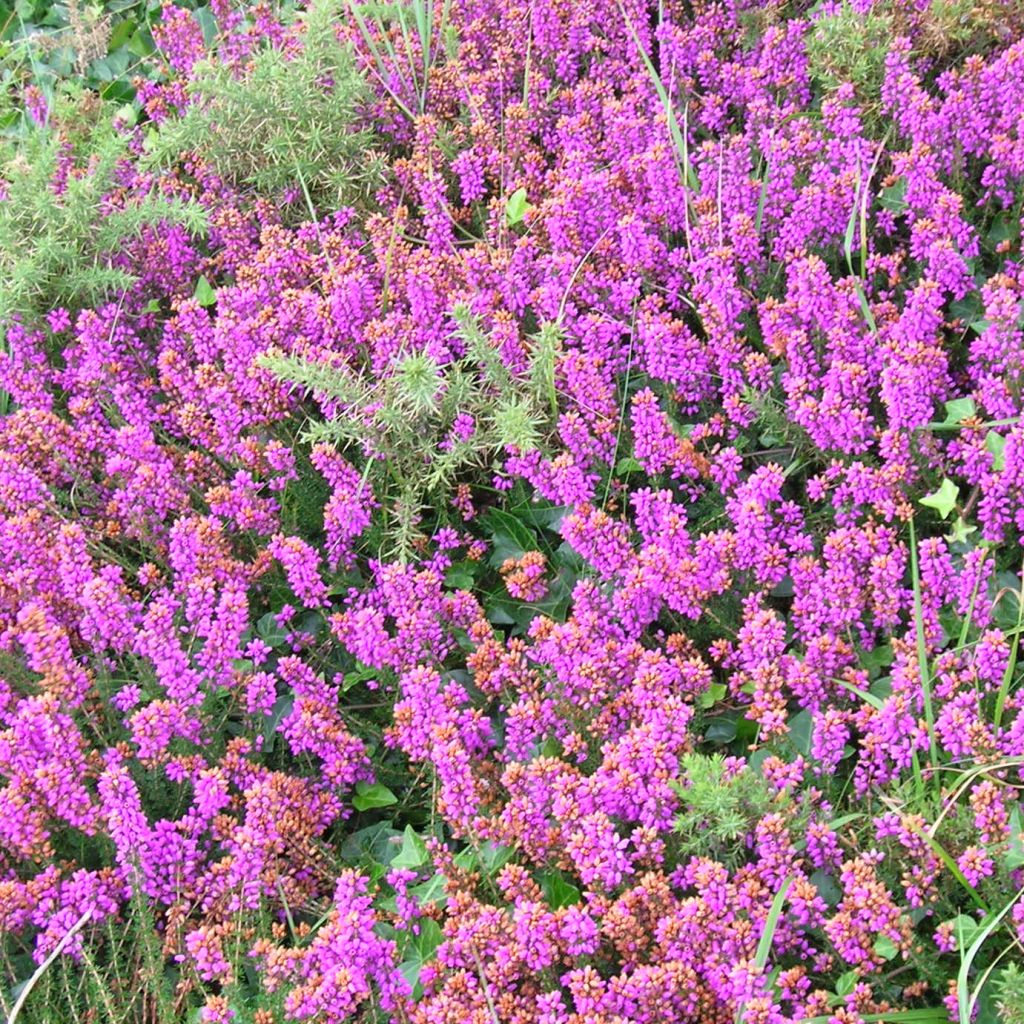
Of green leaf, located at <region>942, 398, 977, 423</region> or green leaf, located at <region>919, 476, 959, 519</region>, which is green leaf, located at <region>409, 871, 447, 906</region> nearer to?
green leaf, located at <region>919, 476, 959, 519</region>

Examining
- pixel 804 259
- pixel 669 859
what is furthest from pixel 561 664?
pixel 804 259

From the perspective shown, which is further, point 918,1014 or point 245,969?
point 245,969

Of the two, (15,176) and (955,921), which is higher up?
(15,176)

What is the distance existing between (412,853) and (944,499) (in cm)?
167

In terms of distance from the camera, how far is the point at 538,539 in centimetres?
410

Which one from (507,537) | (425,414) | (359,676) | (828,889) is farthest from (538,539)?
(828,889)

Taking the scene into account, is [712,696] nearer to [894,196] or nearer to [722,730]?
[722,730]

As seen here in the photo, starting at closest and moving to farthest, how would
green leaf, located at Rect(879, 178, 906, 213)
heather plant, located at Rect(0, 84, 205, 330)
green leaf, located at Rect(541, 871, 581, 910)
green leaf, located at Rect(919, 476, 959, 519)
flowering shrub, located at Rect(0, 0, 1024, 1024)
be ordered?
flowering shrub, located at Rect(0, 0, 1024, 1024), green leaf, located at Rect(541, 871, 581, 910), green leaf, located at Rect(919, 476, 959, 519), green leaf, located at Rect(879, 178, 906, 213), heather plant, located at Rect(0, 84, 205, 330)

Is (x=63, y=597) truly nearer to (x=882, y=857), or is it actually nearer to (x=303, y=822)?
(x=303, y=822)

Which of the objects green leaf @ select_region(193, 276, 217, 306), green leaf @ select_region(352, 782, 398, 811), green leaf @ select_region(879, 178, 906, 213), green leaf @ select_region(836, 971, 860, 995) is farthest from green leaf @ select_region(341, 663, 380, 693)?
green leaf @ select_region(879, 178, 906, 213)

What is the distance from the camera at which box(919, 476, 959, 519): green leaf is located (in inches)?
131

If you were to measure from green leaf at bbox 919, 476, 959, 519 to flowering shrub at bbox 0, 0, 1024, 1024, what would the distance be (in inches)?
0.5

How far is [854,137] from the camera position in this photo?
14.2 feet

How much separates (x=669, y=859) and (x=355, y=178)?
123 inches
